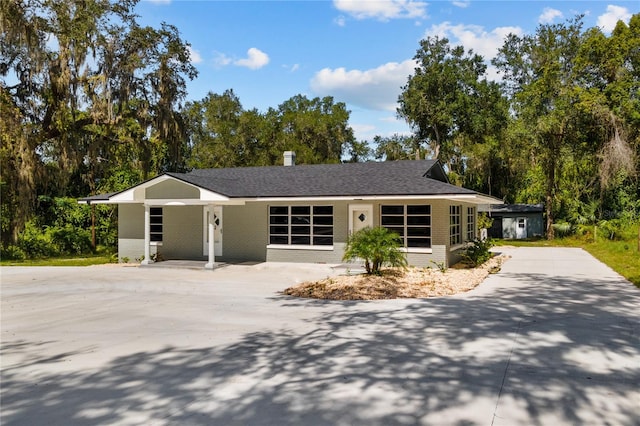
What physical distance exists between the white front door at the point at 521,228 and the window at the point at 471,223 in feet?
55.8

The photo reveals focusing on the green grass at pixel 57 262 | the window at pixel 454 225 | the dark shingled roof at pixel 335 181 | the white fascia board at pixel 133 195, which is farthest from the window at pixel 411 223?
the green grass at pixel 57 262

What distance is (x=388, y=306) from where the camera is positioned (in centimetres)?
945

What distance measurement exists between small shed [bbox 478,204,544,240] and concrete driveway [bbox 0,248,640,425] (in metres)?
26.9

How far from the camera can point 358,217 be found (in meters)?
16.6

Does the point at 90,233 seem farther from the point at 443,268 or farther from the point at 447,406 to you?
the point at 447,406

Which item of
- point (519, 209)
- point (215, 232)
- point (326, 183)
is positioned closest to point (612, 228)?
point (519, 209)

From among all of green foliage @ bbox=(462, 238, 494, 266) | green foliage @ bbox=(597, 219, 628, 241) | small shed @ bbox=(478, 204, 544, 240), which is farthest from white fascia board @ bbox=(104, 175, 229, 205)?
small shed @ bbox=(478, 204, 544, 240)

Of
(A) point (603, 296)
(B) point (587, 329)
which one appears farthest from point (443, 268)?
(B) point (587, 329)

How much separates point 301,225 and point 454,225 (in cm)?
585

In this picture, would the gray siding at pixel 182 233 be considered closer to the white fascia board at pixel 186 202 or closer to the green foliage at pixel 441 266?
the white fascia board at pixel 186 202

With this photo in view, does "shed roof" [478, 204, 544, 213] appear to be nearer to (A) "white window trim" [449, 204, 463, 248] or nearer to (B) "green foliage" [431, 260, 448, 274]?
(A) "white window trim" [449, 204, 463, 248]

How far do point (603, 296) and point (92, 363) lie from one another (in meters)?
10.4

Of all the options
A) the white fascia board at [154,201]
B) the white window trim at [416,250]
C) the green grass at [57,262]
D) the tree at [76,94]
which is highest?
the tree at [76,94]

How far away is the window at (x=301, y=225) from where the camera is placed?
55.8 feet
